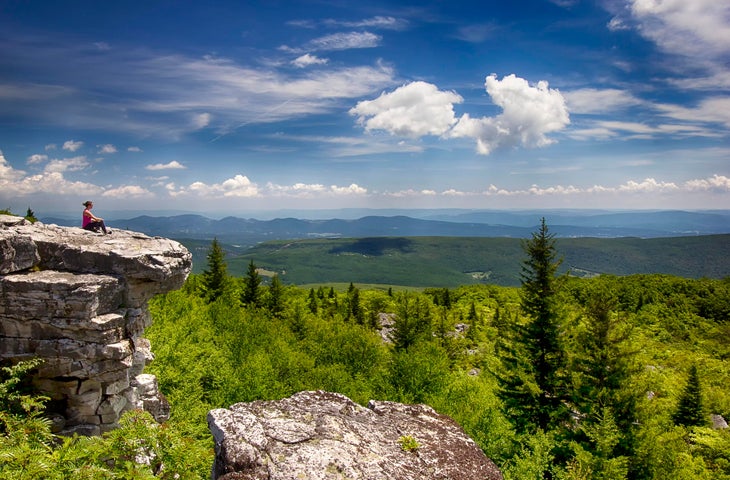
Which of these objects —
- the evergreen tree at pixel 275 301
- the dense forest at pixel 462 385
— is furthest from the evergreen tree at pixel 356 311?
the dense forest at pixel 462 385

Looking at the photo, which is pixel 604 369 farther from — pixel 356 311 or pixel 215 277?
pixel 356 311

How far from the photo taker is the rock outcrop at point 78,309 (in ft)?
42.1

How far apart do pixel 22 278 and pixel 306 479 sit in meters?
12.2

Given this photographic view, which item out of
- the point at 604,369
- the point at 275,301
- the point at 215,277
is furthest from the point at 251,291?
the point at 604,369

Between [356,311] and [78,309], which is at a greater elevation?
[78,309]

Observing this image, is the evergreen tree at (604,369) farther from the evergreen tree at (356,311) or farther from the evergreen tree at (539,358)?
the evergreen tree at (356,311)

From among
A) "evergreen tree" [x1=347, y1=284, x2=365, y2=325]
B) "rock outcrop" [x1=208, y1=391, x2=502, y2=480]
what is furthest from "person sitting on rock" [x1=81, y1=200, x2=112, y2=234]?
"evergreen tree" [x1=347, y1=284, x2=365, y2=325]

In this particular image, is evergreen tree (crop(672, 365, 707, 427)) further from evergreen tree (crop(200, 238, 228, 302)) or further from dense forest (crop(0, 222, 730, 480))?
→ evergreen tree (crop(200, 238, 228, 302))

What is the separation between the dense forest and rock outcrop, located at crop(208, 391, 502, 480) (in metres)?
1.43

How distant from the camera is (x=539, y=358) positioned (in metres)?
20.8

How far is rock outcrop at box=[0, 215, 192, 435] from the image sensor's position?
1284 cm

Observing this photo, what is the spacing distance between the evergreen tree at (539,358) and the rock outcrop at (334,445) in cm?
1301

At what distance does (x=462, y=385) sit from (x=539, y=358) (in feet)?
45.4

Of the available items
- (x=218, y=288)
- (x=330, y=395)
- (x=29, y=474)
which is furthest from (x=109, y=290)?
(x=218, y=288)
